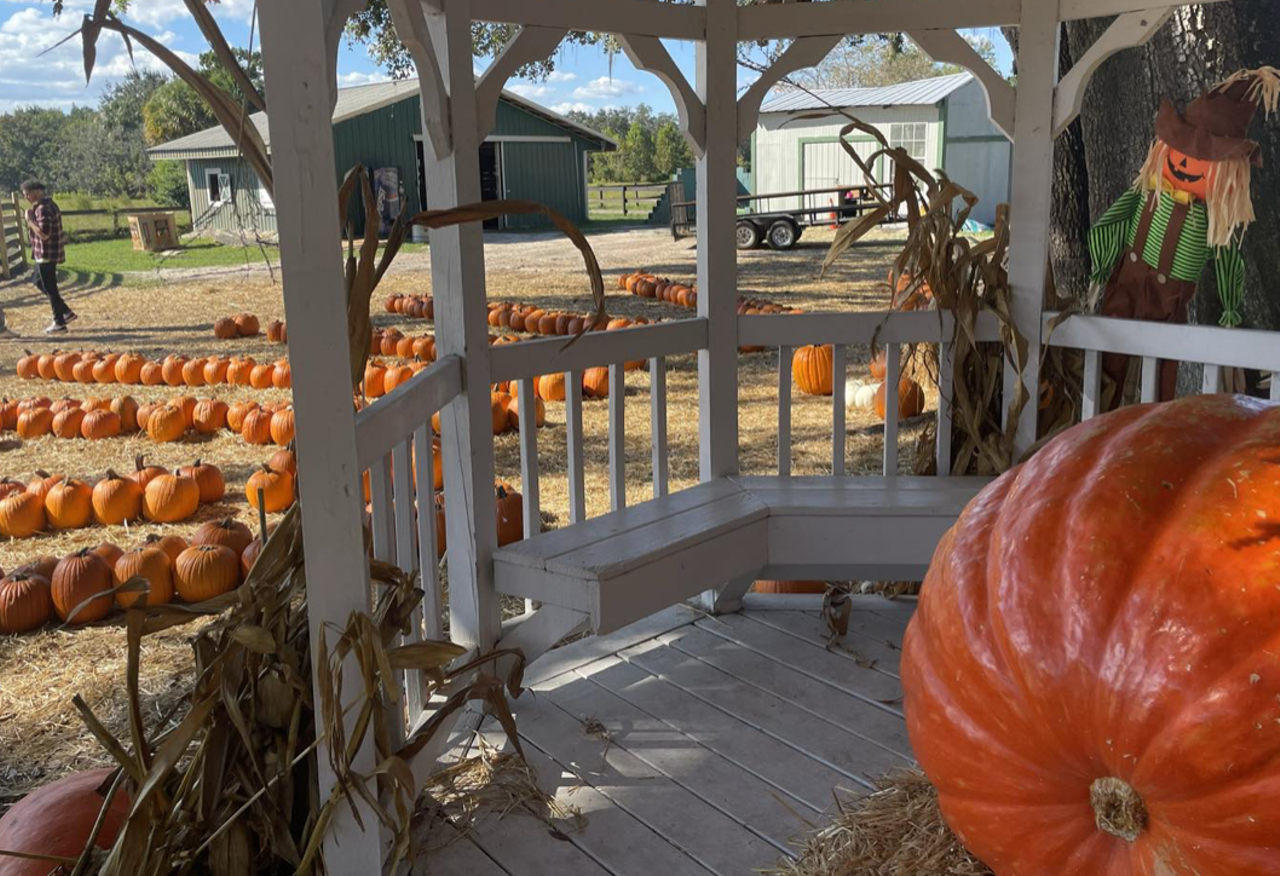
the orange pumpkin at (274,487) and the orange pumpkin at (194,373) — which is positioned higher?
the orange pumpkin at (194,373)

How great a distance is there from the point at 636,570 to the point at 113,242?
70.5ft

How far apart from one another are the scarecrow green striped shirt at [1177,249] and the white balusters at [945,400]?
20.6 inches

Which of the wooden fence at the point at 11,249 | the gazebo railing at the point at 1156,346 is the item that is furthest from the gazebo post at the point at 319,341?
the wooden fence at the point at 11,249

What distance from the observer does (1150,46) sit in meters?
4.68

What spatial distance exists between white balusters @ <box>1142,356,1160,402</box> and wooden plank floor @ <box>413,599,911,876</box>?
103 centimetres

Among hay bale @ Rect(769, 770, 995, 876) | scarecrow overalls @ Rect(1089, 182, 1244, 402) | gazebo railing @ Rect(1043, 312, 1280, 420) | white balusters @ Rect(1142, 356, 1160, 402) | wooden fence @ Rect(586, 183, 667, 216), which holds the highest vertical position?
wooden fence @ Rect(586, 183, 667, 216)

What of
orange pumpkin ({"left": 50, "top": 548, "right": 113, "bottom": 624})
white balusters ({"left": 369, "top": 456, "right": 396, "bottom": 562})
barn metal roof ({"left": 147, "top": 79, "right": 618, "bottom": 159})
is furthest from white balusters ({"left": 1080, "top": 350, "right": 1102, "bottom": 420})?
barn metal roof ({"left": 147, "top": 79, "right": 618, "bottom": 159})

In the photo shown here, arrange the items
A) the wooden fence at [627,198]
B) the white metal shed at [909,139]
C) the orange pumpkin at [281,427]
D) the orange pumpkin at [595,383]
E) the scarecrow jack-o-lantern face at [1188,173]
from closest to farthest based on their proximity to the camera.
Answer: the scarecrow jack-o-lantern face at [1188,173] < the orange pumpkin at [281,427] < the orange pumpkin at [595,383] < the white metal shed at [909,139] < the wooden fence at [627,198]

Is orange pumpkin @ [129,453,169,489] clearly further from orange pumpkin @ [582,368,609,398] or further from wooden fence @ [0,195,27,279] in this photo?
wooden fence @ [0,195,27,279]

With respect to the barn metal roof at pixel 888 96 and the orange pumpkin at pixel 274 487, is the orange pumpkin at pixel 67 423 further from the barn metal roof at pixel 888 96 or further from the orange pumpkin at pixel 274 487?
the barn metal roof at pixel 888 96

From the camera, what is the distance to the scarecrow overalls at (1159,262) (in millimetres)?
3334

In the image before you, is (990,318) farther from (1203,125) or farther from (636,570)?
(636,570)

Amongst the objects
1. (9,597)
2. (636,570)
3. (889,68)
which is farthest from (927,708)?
(889,68)

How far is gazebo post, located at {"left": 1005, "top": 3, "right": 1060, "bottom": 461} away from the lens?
332 cm
